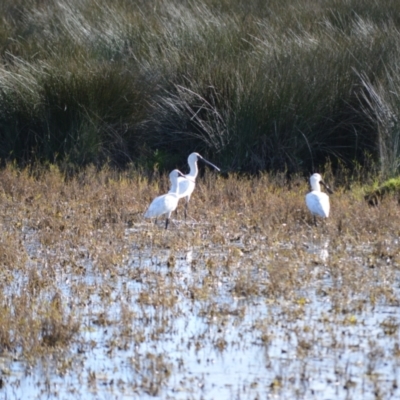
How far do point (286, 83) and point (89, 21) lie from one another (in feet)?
15.8

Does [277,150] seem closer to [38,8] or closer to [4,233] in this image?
[4,233]

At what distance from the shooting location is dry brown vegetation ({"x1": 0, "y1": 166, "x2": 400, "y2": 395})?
5750mm

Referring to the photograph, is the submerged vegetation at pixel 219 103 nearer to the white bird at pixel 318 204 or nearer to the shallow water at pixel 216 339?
the white bird at pixel 318 204

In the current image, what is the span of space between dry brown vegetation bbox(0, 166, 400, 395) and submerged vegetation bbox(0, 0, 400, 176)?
771mm

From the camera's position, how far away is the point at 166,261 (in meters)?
7.90

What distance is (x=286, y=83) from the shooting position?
11859 millimetres

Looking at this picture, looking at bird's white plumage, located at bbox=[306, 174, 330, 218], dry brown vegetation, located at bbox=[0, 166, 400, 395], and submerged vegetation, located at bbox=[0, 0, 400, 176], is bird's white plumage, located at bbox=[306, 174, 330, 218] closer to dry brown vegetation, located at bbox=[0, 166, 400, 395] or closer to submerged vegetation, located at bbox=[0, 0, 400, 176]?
dry brown vegetation, located at bbox=[0, 166, 400, 395]

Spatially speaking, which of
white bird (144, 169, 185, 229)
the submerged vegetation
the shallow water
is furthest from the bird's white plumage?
the submerged vegetation

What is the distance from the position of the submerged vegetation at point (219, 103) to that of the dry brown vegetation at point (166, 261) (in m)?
0.77

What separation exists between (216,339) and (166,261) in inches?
89.0

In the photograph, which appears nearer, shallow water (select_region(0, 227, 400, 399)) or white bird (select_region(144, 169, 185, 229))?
shallow water (select_region(0, 227, 400, 399))

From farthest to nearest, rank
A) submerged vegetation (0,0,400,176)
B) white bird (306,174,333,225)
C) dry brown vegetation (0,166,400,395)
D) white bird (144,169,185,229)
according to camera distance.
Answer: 1. submerged vegetation (0,0,400,176)
2. white bird (144,169,185,229)
3. white bird (306,174,333,225)
4. dry brown vegetation (0,166,400,395)

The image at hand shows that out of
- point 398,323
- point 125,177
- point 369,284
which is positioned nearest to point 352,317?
point 398,323

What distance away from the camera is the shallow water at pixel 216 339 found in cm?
497
